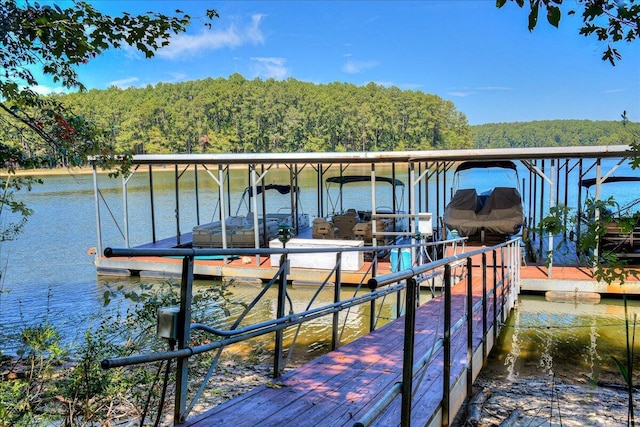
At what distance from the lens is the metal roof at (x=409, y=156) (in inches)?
377

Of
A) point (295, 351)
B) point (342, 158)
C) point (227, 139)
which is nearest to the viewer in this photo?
Result: point (295, 351)

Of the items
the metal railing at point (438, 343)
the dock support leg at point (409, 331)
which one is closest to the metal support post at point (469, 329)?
the metal railing at point (438, 343)

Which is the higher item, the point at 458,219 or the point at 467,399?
Answer: the point at 458,219

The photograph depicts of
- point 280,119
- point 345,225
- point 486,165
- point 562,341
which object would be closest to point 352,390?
point 562,341

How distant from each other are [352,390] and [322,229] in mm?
9423

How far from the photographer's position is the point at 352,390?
3.24 metres

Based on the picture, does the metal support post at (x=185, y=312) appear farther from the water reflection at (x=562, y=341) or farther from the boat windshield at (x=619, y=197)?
the water reflection at (x=562, y=341)

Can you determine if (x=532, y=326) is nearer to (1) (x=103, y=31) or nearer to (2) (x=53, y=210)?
(1) (x=103, y=31)

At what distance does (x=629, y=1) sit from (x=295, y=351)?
20.0 feet

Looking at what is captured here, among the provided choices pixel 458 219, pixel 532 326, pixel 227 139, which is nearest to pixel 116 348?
pixel 532 326

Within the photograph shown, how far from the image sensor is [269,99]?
77.2m

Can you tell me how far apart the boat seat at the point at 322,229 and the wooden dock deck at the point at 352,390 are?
26.0ft

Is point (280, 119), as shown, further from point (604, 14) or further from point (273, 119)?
point (604, 14)

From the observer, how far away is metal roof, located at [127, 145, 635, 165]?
9.59m
